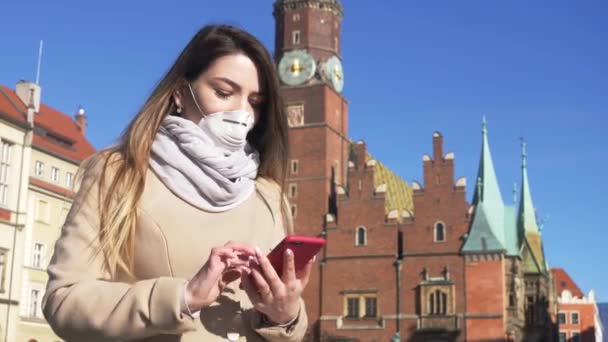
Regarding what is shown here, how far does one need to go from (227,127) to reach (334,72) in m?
42.9

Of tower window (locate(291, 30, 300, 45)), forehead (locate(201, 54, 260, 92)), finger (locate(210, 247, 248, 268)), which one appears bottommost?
finger (locate(210, 247, 248, 268))

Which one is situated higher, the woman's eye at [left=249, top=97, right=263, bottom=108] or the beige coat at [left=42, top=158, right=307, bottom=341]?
the woman's eye at [left=249, top=97, right=263, bottom=108]

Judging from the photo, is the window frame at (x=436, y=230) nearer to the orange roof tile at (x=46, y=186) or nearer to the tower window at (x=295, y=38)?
the tower window at (x=295, y=38)

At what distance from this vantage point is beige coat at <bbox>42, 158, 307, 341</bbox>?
1979 millimetres

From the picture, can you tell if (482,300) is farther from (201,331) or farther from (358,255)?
(201,331)

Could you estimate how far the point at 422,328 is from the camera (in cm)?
3878

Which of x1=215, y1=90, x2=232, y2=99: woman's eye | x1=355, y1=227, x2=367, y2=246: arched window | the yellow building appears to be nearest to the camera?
x1=215, y1=90, x2=232, y2=99: woman's eye

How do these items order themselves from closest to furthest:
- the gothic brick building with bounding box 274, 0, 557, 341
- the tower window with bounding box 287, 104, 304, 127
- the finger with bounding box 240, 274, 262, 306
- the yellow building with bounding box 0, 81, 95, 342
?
the finger with bounding box 240, 274, 262, 306, the yellow building with bounding box 0, 81, 95, 342, the gothic brick building with bounding box 274, 0, 557, 341, the tower window with bounding box 287, 104, 304, 127

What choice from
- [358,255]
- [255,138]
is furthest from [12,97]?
[255,138]

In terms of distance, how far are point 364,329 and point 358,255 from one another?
136 inches

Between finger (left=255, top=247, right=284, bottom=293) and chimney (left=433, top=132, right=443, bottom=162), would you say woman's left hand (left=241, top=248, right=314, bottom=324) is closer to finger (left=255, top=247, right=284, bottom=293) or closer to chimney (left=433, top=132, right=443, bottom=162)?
finger (left=255, top=247, right=284, bottom=293)

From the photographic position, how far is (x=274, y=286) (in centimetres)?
205

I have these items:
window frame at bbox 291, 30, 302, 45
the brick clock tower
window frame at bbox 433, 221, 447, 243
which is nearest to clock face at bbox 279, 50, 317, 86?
the brick clock tower

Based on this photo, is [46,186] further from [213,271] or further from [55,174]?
[213,271]
